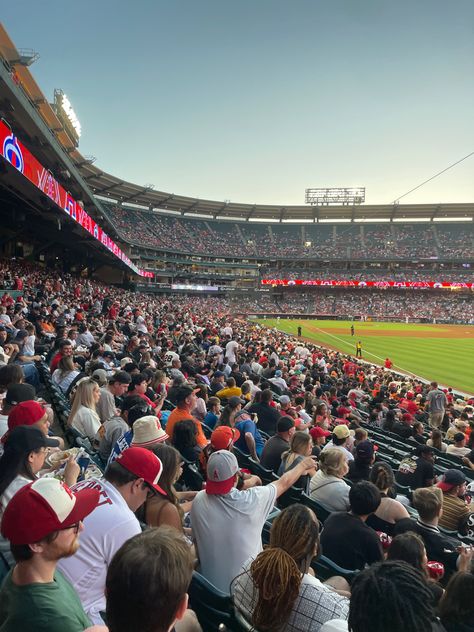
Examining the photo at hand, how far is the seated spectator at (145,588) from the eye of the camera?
1563mm

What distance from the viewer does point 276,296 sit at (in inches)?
3250

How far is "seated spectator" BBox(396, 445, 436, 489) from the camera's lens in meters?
6.82

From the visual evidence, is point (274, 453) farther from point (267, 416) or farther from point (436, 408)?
point (436, 408)

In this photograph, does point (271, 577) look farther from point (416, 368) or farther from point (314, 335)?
point (314, 335)

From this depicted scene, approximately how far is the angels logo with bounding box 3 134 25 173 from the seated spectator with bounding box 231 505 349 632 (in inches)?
399

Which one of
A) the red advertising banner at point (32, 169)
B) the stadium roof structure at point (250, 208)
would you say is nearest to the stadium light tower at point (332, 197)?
the stadium roof structure at point (250, 208)

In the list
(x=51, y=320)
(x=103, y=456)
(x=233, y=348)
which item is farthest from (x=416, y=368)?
(x=103, y=456)

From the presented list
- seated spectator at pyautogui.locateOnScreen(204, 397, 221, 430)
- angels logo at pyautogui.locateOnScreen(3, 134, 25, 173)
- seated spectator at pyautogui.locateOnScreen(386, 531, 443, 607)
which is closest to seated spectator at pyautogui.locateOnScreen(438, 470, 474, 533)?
seated spectator at pyautogui.locateOnScreen(386, 531, 443, 607)

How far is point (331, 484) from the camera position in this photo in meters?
4.82

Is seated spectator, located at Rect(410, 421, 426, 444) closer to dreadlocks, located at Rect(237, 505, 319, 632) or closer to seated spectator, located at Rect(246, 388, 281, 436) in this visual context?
seated spectator, located at Rect(246, 388, 281, 436)

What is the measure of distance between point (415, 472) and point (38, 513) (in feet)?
21.5

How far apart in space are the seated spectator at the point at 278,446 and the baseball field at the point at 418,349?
63.3 ft

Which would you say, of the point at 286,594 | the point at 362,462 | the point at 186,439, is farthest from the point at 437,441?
the point at 286,594

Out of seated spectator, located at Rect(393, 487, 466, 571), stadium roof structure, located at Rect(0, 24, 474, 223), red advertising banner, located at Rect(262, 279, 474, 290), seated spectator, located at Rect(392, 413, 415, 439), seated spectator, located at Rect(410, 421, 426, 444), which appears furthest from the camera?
red advertising banner, located at Rect(262, 279, 474, 290)
